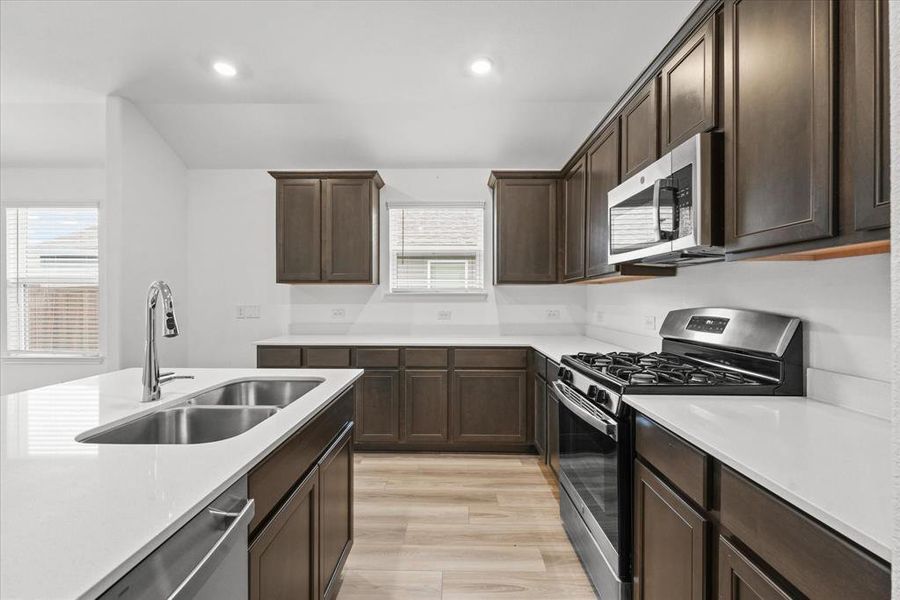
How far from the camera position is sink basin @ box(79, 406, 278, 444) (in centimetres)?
141

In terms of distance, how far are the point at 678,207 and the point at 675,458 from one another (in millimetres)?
968

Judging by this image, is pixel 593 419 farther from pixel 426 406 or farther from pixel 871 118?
pixel 426 406

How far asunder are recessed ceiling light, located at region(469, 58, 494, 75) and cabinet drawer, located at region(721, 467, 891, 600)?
2792 millimetres

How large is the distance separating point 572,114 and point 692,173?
217cm

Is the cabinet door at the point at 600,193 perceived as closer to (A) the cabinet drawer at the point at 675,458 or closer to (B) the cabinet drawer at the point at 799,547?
(A) the cabinet drawer at the point at 675,458

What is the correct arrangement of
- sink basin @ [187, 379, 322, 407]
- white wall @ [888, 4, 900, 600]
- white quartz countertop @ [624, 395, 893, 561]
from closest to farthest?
white wall @ [888, 4, 900, 600] → white quartz countertop @ [624, 395, 893, 561] → sink basin @ [187, 379, 322, 407]

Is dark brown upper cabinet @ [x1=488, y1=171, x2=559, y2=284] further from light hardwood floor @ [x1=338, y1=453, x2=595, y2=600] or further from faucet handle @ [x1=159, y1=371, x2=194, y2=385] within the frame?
faucet handle @ [x1=159, y1=371, x2=194, y2=385]

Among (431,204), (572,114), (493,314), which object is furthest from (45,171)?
(572,114)

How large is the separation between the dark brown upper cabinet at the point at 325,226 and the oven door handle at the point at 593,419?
84.0 inches

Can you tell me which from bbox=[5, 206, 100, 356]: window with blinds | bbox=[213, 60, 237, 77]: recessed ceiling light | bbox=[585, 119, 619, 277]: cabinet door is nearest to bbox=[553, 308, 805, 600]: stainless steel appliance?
bbox=[585, 119, 619, 277]: cabinet door

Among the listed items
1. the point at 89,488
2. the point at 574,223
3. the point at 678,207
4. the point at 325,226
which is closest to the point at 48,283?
the point at 325,226

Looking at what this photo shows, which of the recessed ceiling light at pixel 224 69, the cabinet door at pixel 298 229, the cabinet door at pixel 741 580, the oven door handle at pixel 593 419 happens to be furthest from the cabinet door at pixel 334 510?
the recessed ceiling light at pixel 224 69

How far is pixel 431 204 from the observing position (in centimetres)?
416

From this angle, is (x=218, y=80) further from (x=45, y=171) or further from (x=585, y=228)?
(x=585, y=228)
